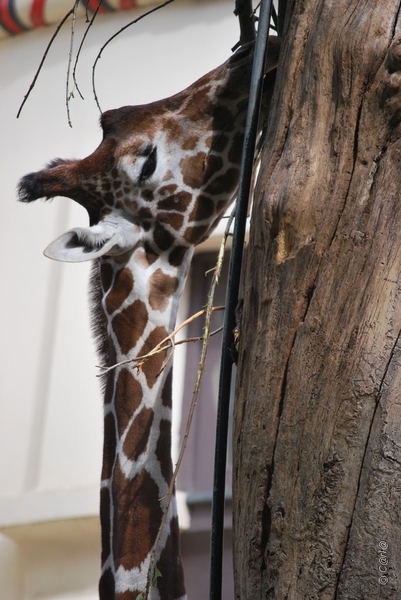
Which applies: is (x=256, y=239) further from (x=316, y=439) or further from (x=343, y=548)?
(x=343, y=548)

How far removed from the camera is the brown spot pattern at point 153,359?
5.65ft

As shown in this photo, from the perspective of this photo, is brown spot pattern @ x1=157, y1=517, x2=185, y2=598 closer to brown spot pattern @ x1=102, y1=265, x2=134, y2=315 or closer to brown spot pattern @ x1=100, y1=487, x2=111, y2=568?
brown spot pattern @ x1=100, y1=487, x2=111, y2=568

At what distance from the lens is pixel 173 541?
64.4 inches

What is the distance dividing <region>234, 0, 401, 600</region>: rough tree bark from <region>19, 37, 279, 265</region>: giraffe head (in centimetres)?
50

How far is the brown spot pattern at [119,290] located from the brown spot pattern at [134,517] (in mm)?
324

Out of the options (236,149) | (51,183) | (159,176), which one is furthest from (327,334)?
(51,183)

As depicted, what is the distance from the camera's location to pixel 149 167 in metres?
1.76

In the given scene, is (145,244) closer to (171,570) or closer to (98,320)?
(98,320)

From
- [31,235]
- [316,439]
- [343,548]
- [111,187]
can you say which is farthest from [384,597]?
[31,235]

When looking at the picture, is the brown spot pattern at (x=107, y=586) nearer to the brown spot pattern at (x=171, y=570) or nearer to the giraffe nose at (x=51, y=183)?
the brown spot pattern at (x=171, y=570)

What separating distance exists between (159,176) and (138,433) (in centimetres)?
50

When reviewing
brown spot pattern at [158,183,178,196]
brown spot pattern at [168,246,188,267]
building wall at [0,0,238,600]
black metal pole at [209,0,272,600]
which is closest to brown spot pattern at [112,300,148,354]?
brown spot pattern at [168,246,188,267]

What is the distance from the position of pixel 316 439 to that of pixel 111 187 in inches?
36.7

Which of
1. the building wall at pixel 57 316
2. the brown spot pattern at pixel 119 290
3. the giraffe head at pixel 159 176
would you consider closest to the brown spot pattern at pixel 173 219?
the giraffe head at pixel 159 176
